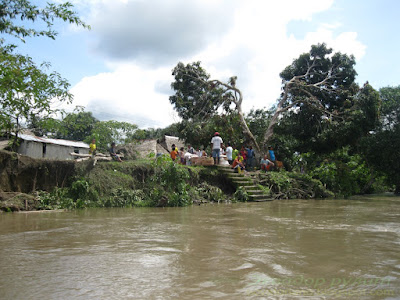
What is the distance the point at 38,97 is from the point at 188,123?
8.98m

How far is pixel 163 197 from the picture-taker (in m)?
9.88

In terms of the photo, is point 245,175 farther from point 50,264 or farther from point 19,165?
point 50,264

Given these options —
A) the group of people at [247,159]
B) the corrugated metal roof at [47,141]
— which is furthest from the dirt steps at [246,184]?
the corrugated metal roof at [47,141]

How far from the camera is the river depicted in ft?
8.07

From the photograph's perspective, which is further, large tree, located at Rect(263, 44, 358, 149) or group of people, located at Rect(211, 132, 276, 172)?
large tree, located at Rect(263, 44, 358, 149)

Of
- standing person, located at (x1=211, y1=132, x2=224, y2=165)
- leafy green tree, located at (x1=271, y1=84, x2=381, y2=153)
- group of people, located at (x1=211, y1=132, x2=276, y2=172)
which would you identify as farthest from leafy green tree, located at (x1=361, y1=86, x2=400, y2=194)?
standing person, located at (x1=211, y1=132, x2=224, y2=165)

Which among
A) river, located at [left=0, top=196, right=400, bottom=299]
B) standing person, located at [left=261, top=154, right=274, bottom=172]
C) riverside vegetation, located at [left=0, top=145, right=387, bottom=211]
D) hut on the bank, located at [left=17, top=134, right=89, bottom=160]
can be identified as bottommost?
river, located at [left=0, top=196, right=400, bottom=299]

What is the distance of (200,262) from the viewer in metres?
3.26

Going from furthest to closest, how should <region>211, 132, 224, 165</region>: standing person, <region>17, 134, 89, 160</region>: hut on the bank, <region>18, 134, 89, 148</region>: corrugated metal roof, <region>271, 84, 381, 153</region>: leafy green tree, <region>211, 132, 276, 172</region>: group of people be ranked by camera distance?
<region>17, 134, 89, 160</region>: hut on the bank, <region>18, 134, 89, 148</region>: corrugated metal roof, <region>271, 84, 381, 153</region>: leafy green tree, <region>211, 132, 276, 172</region>: group of people, <region>211, 132, 224, 165</region>: standing person

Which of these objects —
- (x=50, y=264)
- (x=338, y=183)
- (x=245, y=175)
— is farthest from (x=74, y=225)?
(x=338, y=183)

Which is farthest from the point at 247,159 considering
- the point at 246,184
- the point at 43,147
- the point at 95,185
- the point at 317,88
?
the point at 43,147

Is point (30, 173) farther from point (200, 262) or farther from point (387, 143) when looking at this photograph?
point (387, 143)

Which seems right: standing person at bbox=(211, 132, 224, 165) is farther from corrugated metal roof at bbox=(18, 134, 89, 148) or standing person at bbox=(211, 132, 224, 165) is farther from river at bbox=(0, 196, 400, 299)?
corrugated metal roof at bbox=(18, 134, 89, 148)

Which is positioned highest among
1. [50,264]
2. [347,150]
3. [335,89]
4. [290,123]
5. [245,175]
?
[335,89]
